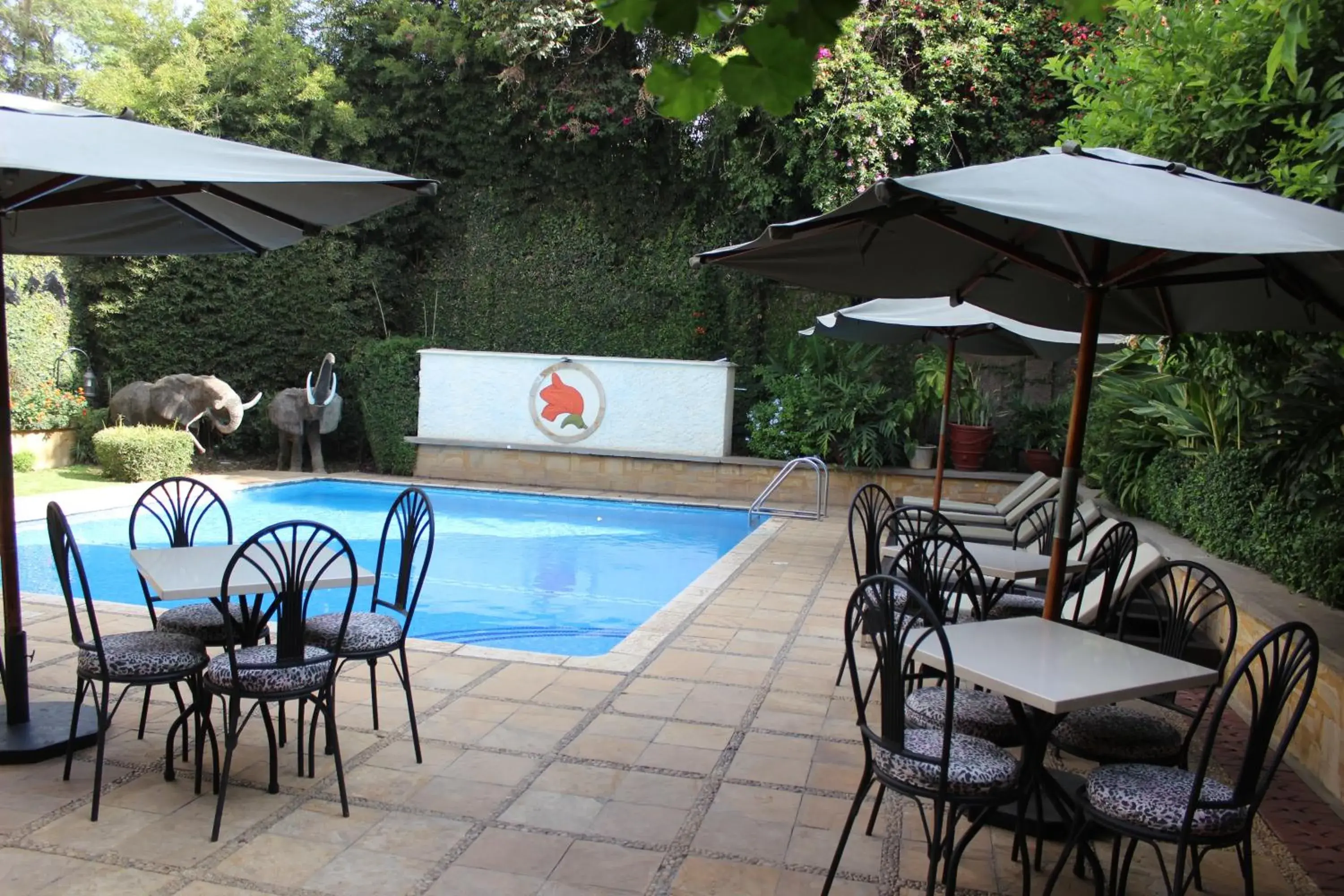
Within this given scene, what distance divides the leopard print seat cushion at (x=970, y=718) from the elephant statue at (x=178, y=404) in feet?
36.1

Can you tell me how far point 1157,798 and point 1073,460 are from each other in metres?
1.22

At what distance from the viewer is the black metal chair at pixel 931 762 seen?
2.41m

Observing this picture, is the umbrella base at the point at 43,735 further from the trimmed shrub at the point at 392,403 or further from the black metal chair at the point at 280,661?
the trimmed shrub at the point at 392,403

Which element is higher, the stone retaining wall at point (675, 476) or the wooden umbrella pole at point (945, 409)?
the wooden umbrella pole at point (945, 409)

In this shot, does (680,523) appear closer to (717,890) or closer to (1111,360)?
(1111,360)

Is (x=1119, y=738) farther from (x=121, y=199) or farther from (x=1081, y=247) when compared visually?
(x=121, y=199)

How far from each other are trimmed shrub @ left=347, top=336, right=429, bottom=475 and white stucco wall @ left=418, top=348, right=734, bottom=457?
359mm

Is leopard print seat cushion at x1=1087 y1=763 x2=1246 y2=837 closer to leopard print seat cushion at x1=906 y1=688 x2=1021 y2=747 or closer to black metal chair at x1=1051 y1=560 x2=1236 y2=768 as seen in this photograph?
black metal chair at x1=1051 y1=560 x2=1236 y2=768

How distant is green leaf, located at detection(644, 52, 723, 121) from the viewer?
1.58 meters

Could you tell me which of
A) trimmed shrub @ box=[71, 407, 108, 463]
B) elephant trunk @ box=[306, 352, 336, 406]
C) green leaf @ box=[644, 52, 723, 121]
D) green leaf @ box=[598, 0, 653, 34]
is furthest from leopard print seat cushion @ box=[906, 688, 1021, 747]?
trimmed shrub @ box=[71, 407, 108, 463]

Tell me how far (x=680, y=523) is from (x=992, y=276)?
22.6ft

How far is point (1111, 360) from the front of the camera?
8.52 metres

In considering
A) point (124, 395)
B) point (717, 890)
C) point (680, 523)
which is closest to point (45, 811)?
point (717, 890)

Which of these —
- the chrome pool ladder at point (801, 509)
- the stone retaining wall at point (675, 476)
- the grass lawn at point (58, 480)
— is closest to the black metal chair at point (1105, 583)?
the chrome pool ladder at point (801, 509)
